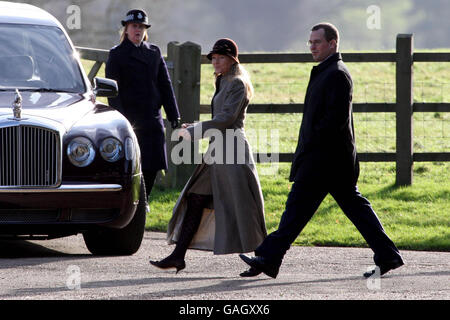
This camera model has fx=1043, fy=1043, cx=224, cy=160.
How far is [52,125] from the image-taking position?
312 inches

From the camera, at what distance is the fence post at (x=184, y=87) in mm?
12992

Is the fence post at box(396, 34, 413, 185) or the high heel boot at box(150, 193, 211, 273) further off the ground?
the fence post at box(396, 34, 413, 185)

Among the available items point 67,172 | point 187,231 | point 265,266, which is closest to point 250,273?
point 265,266

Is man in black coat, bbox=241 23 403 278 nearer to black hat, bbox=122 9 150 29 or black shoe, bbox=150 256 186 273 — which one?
black shoe, bbox=150 256 186 273

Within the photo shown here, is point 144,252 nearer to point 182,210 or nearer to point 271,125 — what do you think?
point 182,210

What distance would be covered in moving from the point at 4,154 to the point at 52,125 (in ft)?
1.38

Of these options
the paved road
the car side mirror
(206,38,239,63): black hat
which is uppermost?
(206,38,239,63): black hat

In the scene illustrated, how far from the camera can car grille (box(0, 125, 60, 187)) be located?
25.8 ft

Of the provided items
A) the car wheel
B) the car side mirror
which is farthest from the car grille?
the car side mirror

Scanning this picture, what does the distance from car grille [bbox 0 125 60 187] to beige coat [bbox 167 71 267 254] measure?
3.44ft

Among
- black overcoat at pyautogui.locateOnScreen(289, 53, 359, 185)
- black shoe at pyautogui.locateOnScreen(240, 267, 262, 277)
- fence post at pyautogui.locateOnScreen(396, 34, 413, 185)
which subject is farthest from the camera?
fence post at pyautogui.locateOnScreen(396, 34, 413, 185)

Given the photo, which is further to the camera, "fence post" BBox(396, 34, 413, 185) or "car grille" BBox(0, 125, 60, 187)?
"fence post" BBox(396, 34, 413, 185)

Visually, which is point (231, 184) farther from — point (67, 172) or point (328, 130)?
point (67, 172)

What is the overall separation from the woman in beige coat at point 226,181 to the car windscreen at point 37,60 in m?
1.75
